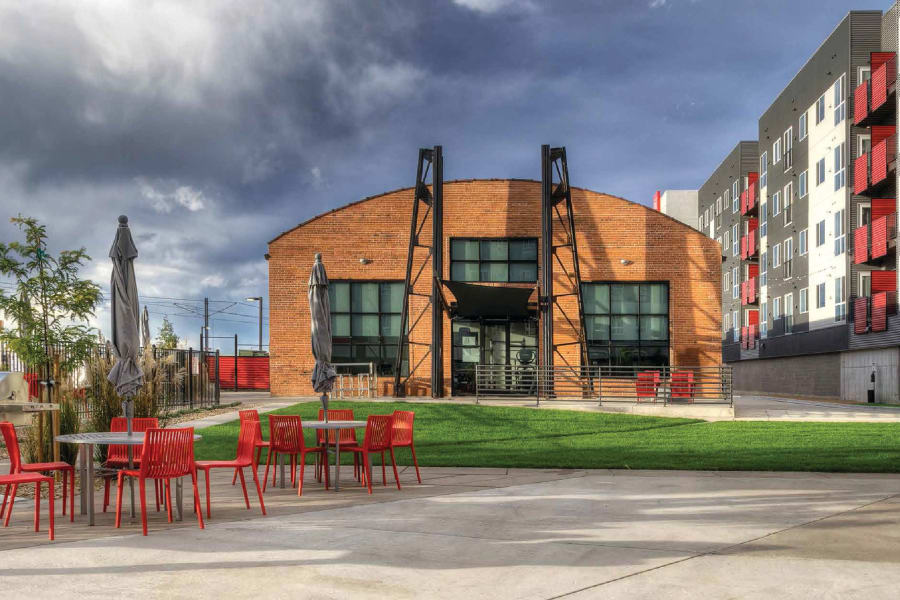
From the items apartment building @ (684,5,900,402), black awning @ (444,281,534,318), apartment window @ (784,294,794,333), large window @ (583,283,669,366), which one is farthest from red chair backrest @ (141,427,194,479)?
apartment window @ (784,294,794,333)

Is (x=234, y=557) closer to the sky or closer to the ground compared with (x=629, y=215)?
closer to the ground

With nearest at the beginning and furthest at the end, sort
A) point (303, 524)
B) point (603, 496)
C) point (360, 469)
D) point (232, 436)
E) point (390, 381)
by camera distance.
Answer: point (303, 524), point (603, 496), point (360, 469), point (232, 436), point (390, 381)

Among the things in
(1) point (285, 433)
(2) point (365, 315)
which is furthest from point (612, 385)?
(1) point (285, 433)

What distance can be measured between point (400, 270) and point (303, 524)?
21030 mm

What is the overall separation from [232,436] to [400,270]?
12953mm

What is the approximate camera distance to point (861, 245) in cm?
3181

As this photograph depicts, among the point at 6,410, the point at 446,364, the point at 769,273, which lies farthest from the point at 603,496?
the point at 769,273

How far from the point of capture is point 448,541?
6.11 m

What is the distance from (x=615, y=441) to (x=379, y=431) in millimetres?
7112

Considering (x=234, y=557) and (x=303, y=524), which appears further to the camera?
(x=303, y=524)

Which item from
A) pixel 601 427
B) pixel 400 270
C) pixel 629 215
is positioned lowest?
pixel 601 427

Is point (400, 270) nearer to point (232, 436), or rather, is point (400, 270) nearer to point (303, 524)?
point (232, 436)

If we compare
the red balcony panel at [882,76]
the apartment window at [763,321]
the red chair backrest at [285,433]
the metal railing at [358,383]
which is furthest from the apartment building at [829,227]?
the red chair backrest at [285,433]

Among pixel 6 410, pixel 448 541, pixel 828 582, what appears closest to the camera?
pixel 828 582
